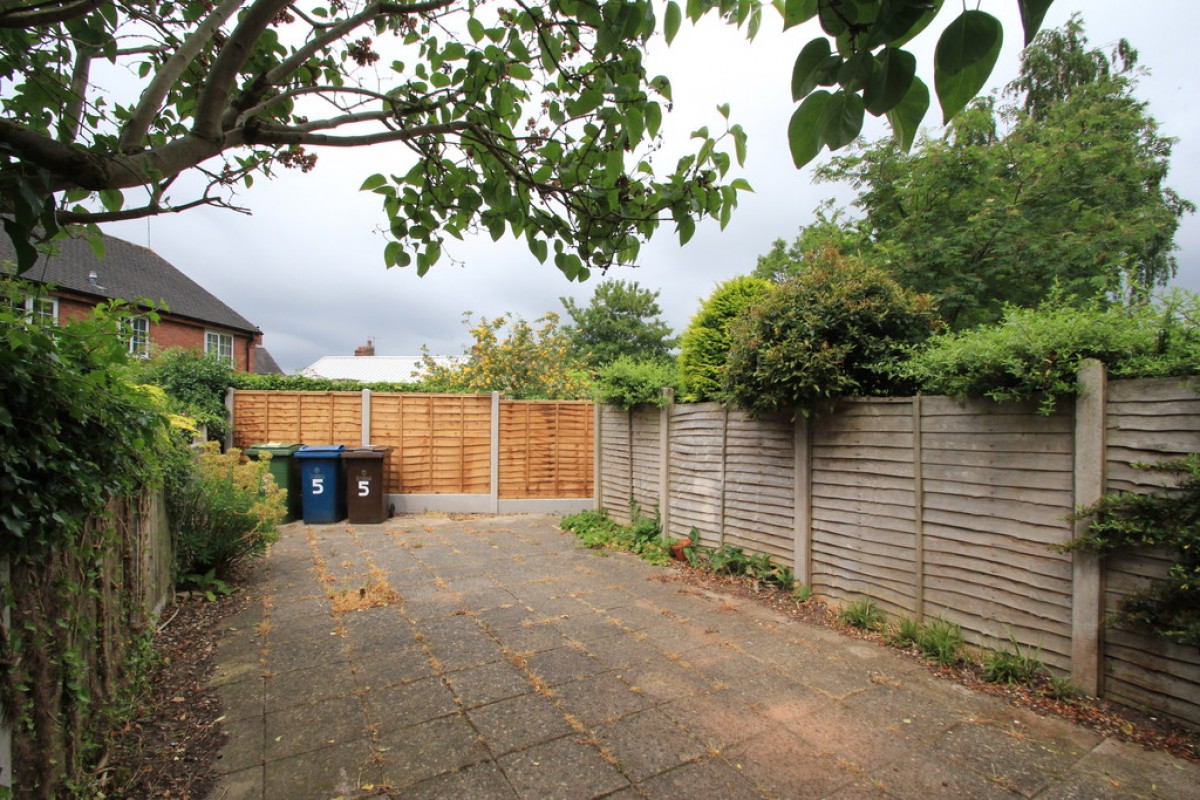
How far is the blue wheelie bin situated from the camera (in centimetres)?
773

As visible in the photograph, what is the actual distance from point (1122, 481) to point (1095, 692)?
1.12 metres

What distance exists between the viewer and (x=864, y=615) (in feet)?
13.0

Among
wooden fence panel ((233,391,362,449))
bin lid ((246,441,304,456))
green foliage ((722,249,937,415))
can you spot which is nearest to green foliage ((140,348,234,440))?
wooden fence panel ((233,391,362,449))

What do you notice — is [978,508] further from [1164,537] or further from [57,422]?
[57,422]

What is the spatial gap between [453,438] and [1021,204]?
10699mm

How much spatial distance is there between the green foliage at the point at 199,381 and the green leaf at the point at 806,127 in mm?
9131

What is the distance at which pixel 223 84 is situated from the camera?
4.91 feet

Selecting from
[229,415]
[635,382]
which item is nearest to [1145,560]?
[635,382]

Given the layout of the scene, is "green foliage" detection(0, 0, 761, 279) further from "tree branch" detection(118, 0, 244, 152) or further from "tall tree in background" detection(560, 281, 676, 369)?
"tall tree in background" detection(560, 281, 676, 369)

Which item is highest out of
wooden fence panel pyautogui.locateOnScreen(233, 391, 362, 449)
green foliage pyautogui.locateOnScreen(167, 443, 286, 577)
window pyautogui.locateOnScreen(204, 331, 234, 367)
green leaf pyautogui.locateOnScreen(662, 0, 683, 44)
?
window pyautogui.locateOnScreen(204, 331, 234, 367)

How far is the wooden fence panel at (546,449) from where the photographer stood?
29.4 ft

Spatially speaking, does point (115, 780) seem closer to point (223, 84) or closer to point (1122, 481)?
point (223, 84)

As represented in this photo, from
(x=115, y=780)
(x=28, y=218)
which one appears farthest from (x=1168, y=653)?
(x=115, y=780)

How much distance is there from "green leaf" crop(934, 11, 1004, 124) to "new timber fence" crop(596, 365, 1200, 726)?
120 inches
